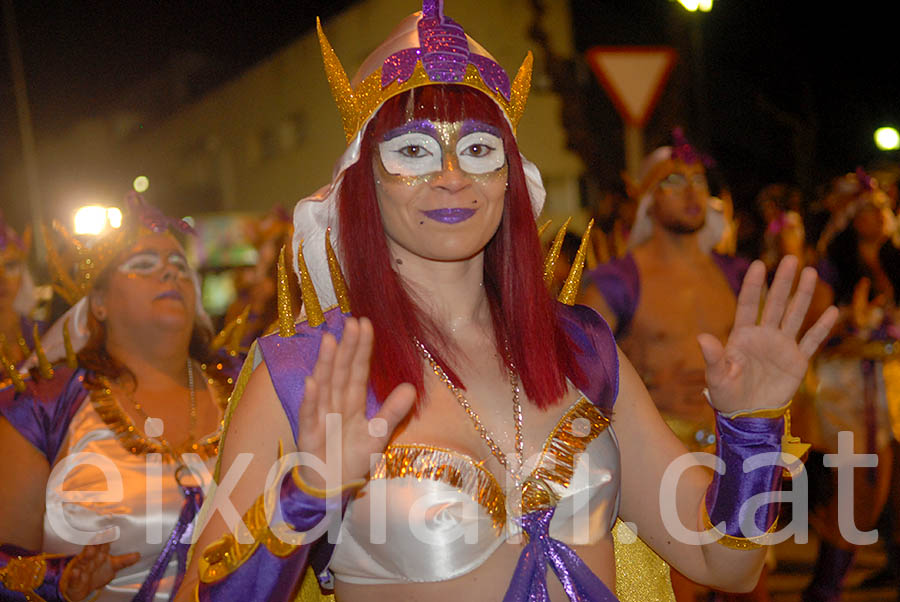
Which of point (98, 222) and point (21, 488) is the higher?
point (98, 222)

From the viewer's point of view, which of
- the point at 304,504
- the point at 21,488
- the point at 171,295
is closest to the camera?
the point at 304,504

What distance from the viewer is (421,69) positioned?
219 cm

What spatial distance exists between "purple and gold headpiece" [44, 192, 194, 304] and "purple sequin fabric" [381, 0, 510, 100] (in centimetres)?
198

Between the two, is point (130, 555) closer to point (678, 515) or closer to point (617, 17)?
point (678, 515)

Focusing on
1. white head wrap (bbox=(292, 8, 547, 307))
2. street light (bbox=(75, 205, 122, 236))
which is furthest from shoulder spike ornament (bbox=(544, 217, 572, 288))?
street light (bbox=(75, 205, 122, 236))

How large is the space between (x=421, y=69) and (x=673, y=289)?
3.22 metres

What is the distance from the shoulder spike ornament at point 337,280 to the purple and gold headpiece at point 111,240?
1841mm

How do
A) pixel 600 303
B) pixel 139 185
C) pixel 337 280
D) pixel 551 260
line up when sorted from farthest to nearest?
pixel 139 185
pixel 600 303
pixel 551 260
pixel 337 280

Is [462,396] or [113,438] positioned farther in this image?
[113,438]

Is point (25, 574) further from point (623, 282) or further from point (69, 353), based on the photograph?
point (623, 282)

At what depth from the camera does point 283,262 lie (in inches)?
88.4

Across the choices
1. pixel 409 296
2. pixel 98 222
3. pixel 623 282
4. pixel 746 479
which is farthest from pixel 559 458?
pixel 623 282

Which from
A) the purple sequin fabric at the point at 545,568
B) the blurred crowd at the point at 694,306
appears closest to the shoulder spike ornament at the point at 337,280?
the purple sequin fabric at the point at 545,568

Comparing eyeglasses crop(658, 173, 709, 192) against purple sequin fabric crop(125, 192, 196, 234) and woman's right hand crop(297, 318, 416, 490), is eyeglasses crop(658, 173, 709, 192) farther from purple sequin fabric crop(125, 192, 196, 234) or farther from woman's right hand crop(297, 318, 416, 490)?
woman's right hand crop(297, 318, 416, 490)
